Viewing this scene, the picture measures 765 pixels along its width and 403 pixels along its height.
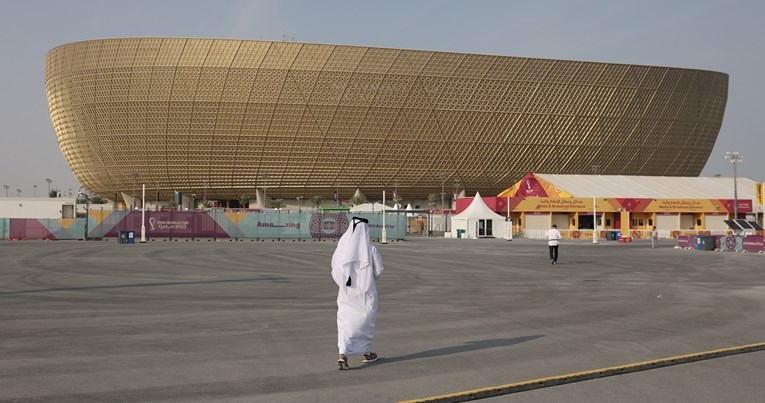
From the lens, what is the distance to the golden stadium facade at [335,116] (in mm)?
107312

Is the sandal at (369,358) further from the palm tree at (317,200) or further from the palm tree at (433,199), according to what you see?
the palm tree at (433,199)

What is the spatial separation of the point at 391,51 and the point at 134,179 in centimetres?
4448

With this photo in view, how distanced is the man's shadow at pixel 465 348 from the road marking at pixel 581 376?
68.2 inches

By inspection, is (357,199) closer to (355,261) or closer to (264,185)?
(264,185)

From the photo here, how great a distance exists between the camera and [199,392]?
680cm

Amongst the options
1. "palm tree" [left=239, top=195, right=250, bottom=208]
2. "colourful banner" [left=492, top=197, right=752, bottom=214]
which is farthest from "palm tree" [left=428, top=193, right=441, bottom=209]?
"colourful banner" [left=492, top=197, right=752, bottom=214]

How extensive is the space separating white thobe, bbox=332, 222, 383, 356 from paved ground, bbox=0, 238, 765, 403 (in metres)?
0.35

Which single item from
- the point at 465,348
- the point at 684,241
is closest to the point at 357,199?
A: the point at 684,241

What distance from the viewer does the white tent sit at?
70438mm

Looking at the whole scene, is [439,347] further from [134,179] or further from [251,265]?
[134,179]

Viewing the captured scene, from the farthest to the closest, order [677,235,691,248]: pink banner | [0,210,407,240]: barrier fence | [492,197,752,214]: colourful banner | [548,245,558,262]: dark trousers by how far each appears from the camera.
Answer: [492,197,752,214]: colourful banner
[0,210,407,240]: barrier fence
[677,235,691,248]: pink banner
[548,245,558,262]: dark trousers

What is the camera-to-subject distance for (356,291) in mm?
8492

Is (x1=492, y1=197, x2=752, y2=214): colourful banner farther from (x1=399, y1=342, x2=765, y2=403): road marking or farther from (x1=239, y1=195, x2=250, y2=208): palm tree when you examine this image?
(x1=399, y1=342, x2=765, y2=403): road marking

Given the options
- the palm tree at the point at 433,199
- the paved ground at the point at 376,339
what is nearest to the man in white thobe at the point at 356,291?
the paved ground at the point at 376,339
